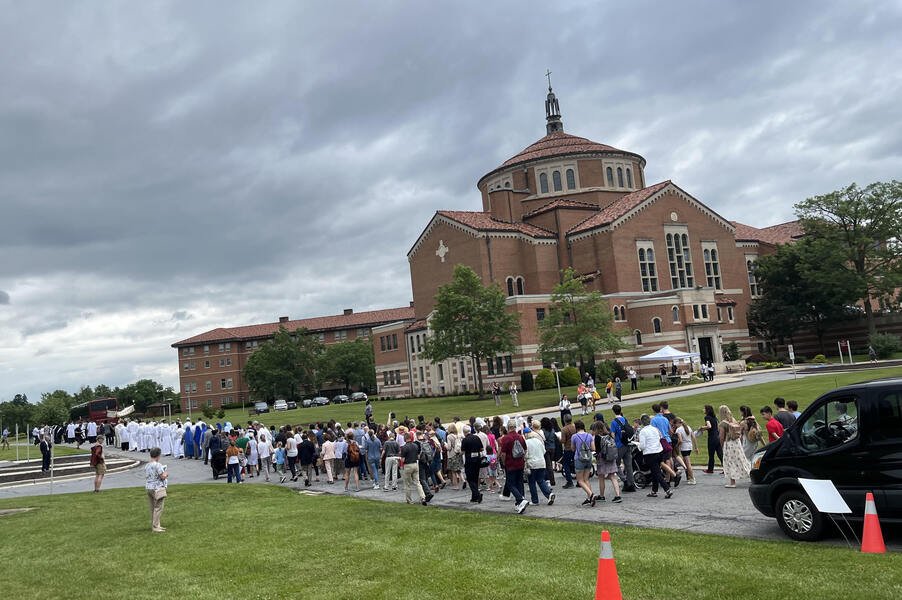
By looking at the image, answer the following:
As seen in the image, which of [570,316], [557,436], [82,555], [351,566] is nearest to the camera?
[351,566]

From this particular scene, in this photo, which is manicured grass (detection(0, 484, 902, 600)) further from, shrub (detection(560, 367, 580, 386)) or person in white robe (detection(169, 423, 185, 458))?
shrub (detection(560, 367, 580, 386))

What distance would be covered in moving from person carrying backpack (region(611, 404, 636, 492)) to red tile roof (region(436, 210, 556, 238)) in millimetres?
45545

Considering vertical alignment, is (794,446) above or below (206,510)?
above

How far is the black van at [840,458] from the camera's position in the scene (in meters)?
9.64

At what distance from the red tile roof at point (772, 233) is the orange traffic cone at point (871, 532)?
2691 inches

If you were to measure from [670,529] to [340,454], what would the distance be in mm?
12630

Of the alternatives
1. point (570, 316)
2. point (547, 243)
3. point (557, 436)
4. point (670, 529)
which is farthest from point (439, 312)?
point (670, 529)

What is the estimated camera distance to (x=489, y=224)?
6231 cm

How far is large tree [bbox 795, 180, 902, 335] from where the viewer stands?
197 ft

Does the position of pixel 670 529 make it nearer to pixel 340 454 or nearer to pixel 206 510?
pixel 206 510

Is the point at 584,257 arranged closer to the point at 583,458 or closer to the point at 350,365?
the point at 350,365

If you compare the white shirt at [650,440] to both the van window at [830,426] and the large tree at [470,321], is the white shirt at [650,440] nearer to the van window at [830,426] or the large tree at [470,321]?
the van window at [830,426]

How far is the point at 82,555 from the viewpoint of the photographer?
12.7 meters

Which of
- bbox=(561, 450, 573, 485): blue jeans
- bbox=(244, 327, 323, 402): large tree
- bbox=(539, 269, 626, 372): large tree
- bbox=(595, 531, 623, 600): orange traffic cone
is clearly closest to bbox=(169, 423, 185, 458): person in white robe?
bbox=(539, 269, 626, 372): large tree
